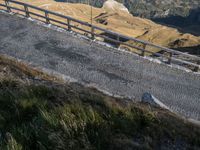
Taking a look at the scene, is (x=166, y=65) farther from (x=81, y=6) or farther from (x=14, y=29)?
(x=81, y=6)

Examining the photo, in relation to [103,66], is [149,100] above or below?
above

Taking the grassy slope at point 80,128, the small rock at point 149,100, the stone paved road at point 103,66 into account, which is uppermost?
the grassy slope at point 80,128

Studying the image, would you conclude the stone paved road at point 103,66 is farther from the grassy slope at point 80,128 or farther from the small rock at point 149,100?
the grassy slope at point 80,128

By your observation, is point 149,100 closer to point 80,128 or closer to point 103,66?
point 103,66

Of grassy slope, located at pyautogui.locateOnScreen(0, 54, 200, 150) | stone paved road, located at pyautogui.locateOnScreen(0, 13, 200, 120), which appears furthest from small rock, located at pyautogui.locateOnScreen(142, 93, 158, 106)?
grassy slope, located at pyautogui.locateOnScreen(0, 54, 200, 150)

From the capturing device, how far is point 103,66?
51.0 ft

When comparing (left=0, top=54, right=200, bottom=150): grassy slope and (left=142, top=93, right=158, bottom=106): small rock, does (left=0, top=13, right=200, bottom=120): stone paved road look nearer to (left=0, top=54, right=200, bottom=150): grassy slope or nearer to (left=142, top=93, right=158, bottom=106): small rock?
(left=142, top=93, right=158, bottom=106): small rock

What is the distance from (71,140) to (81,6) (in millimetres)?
147594

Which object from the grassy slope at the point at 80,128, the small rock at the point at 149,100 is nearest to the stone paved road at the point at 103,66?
the small rock at the point at 149,100

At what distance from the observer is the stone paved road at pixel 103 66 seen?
1367cm

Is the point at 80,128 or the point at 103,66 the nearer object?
the point at 80,128

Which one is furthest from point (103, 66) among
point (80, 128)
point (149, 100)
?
point (80, 128)

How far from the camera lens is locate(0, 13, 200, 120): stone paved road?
13672 millimetres

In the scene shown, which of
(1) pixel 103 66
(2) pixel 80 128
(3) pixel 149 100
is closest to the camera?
(2) pixel 80 128
